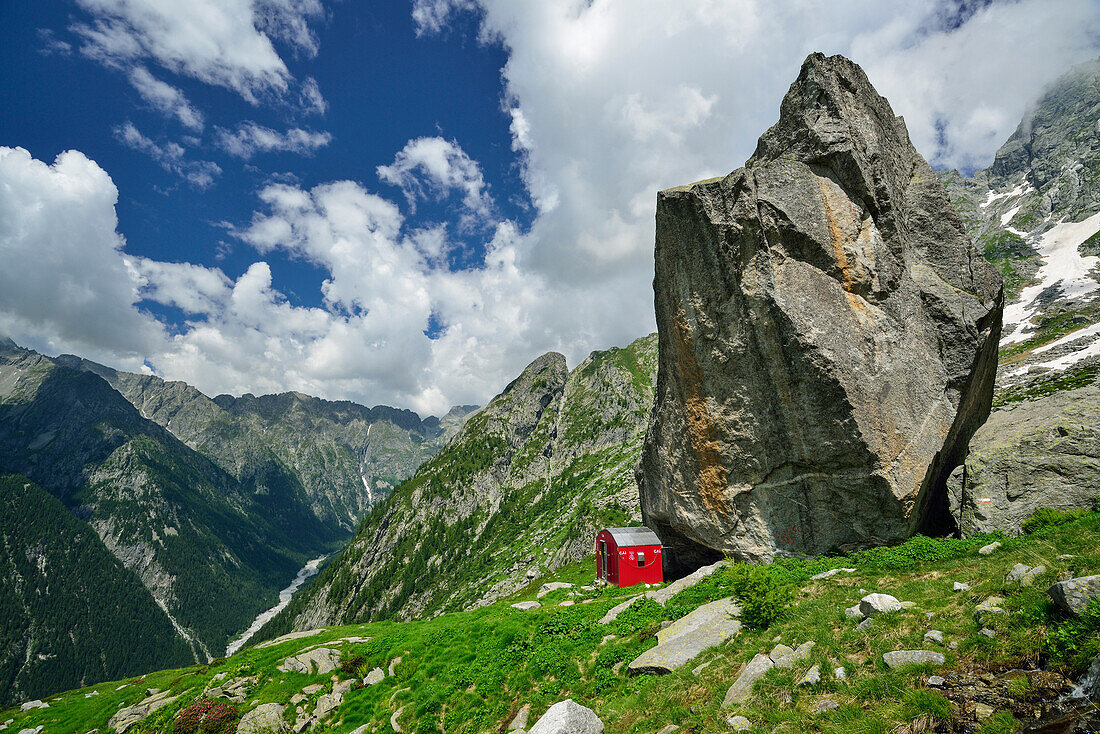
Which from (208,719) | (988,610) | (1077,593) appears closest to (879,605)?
(988,610)

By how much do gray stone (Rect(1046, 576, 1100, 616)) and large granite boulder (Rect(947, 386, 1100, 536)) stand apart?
16.2 meters

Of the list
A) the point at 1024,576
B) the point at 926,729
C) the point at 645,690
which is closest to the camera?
the point at 926,729

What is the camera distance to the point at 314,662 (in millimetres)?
27875

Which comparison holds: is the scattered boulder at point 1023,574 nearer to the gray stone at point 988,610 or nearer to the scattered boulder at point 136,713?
the gray stone at point 988,610

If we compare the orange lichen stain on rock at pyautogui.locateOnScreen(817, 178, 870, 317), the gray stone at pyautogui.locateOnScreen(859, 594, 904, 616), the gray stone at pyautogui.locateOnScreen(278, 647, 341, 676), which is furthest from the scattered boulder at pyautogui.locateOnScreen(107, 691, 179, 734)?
the orange lichen stain on rock at pyautogui.locateOnScreen(817, 178, 870, 317)

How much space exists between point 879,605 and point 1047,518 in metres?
13.5

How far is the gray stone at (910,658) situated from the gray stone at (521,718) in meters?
11.5

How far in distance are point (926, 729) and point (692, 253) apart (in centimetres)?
2490

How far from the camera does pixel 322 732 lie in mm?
22516

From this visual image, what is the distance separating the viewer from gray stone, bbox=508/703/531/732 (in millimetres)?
15400

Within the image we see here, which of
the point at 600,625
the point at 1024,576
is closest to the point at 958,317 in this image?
the point at 1024,576

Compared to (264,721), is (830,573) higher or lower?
higher

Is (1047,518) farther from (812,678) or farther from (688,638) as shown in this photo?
(812,678)

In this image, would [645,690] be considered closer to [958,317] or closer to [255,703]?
[255,703]
